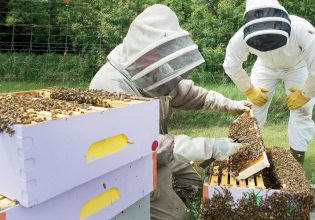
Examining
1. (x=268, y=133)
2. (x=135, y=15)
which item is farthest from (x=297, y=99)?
(x=135, y=15)

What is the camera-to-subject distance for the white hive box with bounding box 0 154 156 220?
5.19 feet

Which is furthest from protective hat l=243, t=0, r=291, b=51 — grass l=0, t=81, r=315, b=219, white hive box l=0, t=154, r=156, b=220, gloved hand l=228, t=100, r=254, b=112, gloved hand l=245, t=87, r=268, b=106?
grass l=0, t=81, r=315, b=219

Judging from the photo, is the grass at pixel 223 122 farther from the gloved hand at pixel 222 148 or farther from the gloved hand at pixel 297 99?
the gloved hand at pixel 222 148

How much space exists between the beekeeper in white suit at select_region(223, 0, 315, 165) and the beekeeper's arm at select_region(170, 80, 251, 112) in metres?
0.58

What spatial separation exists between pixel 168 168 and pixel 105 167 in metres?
1.21

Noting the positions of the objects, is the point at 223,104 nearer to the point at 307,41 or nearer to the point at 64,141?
the point at 307,41

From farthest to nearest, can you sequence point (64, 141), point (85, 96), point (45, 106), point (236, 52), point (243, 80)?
1. point (243, 80)
2. point (236, 52)
3. point (85, 96)
4. point (45, 106)
5. point (64, 141)

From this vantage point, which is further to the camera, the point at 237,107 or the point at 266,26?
the point at 237,107

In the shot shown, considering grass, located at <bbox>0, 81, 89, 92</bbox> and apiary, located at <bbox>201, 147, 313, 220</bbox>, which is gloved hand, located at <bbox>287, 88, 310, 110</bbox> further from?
grass, located at <bbox>0, 81, 89, 92</bbox>

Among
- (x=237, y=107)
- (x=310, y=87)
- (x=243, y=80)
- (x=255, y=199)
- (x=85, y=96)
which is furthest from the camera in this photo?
(x=243, y=80)

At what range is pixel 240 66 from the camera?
4227 mm

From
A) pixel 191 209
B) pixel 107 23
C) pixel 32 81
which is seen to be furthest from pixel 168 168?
pixel 32 81

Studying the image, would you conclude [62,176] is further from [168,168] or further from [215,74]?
[215,74]

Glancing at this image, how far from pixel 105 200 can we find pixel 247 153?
131 centimetres
